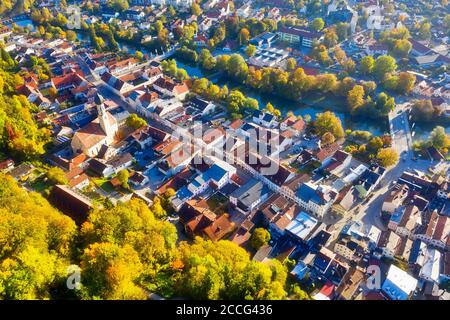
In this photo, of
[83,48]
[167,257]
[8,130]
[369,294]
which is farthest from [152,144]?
[83,48]

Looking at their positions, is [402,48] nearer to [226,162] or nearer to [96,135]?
[226,162]

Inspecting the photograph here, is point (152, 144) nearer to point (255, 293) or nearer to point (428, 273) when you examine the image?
point (255, 293)

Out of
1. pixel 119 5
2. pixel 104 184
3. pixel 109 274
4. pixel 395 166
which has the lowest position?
pixel 395 166

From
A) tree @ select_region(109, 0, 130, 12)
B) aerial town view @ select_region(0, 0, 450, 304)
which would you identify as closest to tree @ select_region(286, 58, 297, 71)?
aerial town view @ select_region(0, 0, 450, 304)

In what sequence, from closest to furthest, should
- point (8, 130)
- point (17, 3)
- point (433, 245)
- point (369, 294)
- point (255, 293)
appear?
point (255, 293) < point (369, 294) < point (433, 245) < point (8, 130) < point (17, 3)

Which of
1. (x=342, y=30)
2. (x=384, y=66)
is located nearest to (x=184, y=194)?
(x=384, y=66)

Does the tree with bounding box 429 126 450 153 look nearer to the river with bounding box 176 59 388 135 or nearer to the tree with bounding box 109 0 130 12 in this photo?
the river with bounding box 176 59 388 135
